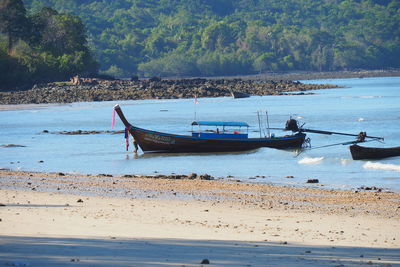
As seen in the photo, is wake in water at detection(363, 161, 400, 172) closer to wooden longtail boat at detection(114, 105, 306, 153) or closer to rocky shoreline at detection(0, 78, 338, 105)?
wooden longtail boat at detection(114, 105, 306, 153)

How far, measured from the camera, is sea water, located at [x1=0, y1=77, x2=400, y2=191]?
27.1 meters

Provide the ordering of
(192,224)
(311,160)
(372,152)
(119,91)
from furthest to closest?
(119,91) → (311,160) → (372,152) → (192,224)

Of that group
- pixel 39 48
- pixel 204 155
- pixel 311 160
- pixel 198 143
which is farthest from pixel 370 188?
pixel 39 48

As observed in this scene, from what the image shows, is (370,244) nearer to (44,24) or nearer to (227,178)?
(227,178)

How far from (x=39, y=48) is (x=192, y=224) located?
10156 centimetres

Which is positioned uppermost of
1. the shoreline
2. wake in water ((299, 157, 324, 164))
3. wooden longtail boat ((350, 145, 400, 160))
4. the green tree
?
the green tree

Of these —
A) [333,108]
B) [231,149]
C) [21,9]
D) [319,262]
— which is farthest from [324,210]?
[21,9]

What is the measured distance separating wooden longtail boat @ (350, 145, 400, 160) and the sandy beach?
7.49m

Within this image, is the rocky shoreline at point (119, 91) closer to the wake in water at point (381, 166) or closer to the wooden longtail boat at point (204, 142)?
the wooden longtail boat at point (204, 142)

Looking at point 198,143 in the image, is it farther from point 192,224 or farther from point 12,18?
point 12,18

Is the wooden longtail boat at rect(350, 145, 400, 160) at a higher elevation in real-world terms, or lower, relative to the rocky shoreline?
higher

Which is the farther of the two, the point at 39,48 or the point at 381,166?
the point at 39,48

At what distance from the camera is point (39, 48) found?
4464 inches

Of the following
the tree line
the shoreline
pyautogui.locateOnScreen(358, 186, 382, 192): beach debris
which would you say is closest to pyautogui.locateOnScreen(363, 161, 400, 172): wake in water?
pyautogui.locateOnScreen(358, 186, 382, 192): beach debris
